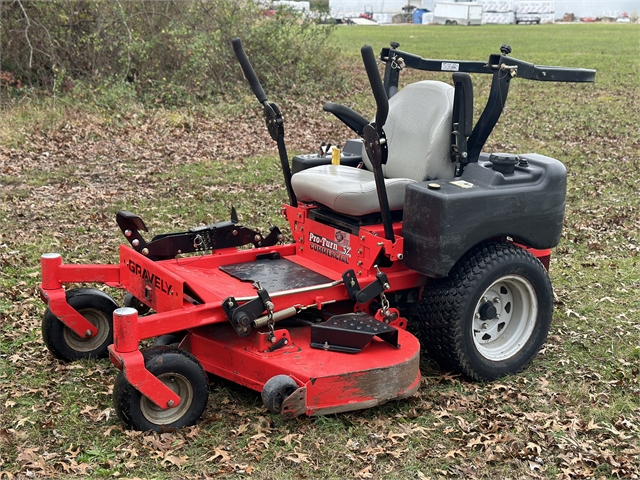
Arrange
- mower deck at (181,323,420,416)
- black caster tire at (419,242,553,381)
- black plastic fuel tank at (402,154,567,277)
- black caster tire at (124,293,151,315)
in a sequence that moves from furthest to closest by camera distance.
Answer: black caster tire at (124,293,151,315)
black caster tire at (419,242,553,381)
black plastic fuel tank at (402,154,567,277)
mower deck at (181,323,420,416)

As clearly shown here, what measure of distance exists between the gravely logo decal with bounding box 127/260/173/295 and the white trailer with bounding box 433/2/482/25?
179 feet

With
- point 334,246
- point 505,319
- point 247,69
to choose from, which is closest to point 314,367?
point 334,246

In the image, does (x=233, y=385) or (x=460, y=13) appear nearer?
(x=233, y=385)

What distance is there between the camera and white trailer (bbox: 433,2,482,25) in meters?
56.4

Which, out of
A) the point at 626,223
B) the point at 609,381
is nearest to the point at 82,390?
the point at 609,381

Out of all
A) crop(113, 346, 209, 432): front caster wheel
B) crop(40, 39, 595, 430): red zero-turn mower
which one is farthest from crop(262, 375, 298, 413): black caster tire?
crop(113, 346, 209, 432): front caster wheel

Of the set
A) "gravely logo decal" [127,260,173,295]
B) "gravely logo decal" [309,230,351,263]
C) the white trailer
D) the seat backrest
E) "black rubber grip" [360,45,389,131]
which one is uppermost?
the white trailer

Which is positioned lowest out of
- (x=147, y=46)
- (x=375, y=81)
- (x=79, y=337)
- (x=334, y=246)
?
(x=79, y=337)

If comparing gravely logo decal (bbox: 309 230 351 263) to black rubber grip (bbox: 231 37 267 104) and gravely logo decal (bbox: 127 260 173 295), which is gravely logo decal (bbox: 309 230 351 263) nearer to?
black rubber grip (bbox: 231 37 267 104)

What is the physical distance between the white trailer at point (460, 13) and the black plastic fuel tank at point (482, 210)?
5390 cm

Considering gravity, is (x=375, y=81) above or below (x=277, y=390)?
above

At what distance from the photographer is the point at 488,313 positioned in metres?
5.09

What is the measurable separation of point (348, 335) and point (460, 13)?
5561 centimetres

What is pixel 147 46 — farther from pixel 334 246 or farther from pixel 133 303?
pixel 334 246
